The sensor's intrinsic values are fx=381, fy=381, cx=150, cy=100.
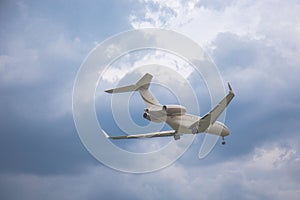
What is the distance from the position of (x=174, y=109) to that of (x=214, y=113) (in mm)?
4433

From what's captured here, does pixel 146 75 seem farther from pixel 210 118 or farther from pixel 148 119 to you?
pixel 210 118

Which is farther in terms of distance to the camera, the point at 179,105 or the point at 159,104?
the point at 159,104

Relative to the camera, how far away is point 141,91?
4766cm

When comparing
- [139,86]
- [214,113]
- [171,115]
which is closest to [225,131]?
[171,115]

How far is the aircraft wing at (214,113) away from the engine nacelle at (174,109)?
94.5 inches

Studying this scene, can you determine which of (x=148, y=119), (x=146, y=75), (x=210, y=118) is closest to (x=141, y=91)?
(x=146, y=75)

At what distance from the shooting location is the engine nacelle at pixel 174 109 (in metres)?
42.0

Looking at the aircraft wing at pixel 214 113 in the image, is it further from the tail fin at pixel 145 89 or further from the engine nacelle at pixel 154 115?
the tail fin at pixel 145 89

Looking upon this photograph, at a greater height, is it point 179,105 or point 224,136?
point 224,136

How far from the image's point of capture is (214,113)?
4106 cm

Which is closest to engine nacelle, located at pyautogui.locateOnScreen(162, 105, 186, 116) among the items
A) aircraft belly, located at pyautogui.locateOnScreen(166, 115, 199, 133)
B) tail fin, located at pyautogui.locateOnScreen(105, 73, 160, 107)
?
aircraft belly, located at pyautogui.locateOnScreen(166, 115, 199, 133)

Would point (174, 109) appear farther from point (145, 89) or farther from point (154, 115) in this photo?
point (145, 89)

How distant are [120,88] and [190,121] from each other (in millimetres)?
9507

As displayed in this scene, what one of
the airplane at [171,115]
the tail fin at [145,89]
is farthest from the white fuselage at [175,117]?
the tail fin at [145,89]
